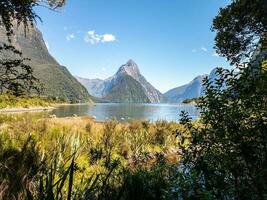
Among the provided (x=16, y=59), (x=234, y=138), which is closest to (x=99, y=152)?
(x=16, y=59)

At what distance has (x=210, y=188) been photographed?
4656 millimetres

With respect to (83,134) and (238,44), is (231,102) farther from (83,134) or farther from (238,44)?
(83,134)

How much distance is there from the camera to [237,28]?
34.3 feet

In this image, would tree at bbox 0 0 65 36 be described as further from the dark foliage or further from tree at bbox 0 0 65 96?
the dark foliage

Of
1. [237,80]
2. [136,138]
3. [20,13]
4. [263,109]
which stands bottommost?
[136,138]

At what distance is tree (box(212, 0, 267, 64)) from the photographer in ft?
32.4

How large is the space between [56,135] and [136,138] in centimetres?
468

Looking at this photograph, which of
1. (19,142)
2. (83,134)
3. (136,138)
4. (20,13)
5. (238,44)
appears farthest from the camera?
(136,138)

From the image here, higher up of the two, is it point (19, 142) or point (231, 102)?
point (231, 102)

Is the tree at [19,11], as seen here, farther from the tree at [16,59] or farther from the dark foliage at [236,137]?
the dark foliage at [236,137]

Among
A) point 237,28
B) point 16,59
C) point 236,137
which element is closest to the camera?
point 236,137

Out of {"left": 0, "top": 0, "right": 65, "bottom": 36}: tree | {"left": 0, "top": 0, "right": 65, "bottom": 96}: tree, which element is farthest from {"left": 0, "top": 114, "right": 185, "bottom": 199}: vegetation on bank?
{"left": 0, "top": 0, "right": 65, "bottom": 36}: tree

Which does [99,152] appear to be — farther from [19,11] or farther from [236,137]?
[236,137]

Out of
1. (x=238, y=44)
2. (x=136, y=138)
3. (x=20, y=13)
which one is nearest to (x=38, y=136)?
(x=20, y=13)
